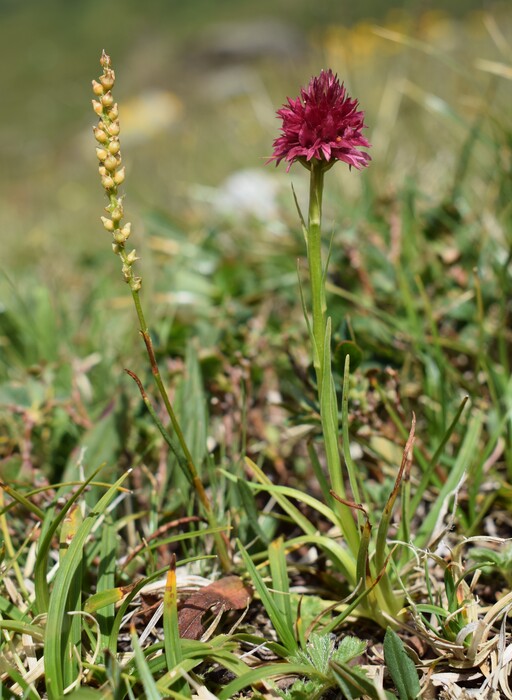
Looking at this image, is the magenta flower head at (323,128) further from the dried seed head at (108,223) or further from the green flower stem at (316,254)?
the dried seed head at (108,223)

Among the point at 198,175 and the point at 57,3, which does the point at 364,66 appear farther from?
the point at 57,3

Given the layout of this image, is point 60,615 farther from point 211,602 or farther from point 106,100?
point 106,100

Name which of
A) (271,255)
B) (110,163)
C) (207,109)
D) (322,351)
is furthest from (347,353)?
(207,109)

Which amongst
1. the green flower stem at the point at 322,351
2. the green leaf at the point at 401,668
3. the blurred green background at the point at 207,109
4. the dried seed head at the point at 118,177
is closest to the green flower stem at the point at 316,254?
the green flower stem at the point at 322,351

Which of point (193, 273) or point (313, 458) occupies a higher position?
point (193, 273)

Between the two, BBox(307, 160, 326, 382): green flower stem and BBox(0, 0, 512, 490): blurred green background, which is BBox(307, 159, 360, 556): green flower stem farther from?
BBox(0, 0, 512, 490): blurred green background

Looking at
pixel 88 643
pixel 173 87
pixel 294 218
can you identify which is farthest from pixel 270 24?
pixel 88 643
